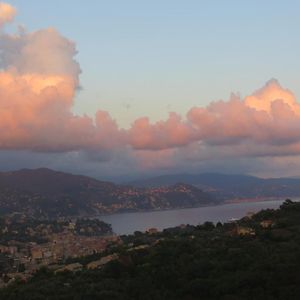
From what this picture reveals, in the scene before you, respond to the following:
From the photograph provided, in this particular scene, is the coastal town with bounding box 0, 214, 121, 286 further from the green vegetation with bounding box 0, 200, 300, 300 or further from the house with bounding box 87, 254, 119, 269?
the green vegetation with bounding box 0, 200, 300, 300

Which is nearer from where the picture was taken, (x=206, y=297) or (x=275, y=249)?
(x=206, y=297)

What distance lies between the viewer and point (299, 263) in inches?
898

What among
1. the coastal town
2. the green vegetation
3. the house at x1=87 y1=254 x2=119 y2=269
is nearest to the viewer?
the green vegetation

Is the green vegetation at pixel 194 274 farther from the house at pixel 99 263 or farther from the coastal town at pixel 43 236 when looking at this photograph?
the coastal town at pixel 43 236

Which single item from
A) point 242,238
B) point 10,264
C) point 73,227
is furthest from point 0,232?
point 242,238

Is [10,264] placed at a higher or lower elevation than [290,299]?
lower

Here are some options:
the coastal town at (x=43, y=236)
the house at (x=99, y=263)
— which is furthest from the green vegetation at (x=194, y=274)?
the coastal town at (x=43, y=236)

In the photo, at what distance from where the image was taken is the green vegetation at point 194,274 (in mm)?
21031

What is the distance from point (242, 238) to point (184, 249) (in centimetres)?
519

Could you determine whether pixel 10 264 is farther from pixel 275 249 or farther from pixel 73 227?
pixel 73 227

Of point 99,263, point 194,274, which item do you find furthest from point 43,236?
point 194,274

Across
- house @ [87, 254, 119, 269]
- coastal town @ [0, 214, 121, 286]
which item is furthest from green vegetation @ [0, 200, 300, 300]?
coastal town @ [0, 214, 121, 286]

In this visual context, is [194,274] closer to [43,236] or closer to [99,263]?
[99,263]

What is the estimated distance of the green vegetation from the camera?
21.0 m
